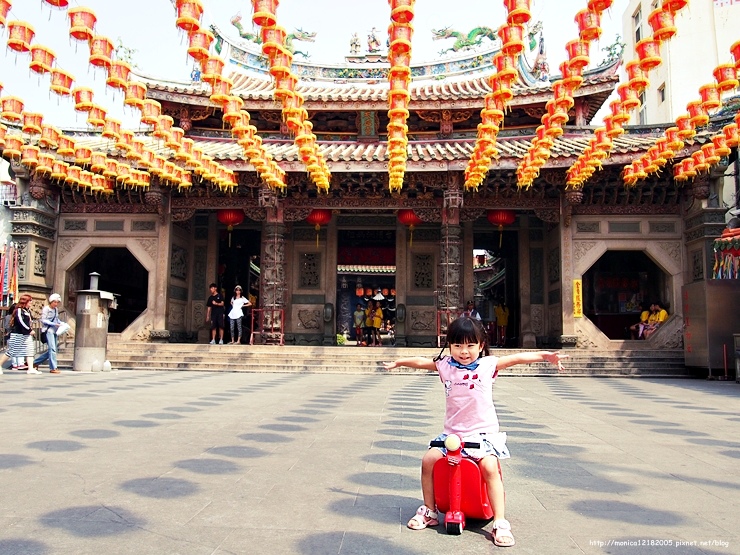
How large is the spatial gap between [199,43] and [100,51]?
1561mm

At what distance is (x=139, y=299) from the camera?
67.7ft

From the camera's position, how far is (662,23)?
24.0 ft

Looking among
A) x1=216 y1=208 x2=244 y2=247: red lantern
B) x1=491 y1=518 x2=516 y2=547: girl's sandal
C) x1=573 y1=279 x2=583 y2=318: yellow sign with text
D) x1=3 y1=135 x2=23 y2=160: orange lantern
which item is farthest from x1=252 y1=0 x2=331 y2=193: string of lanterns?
x1=573 y1=279 x2=583 y2=318: yellow sign with text

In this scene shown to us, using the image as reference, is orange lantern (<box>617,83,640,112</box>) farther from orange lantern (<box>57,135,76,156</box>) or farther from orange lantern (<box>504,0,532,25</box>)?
orange lantern (<box>57,135,76,156</box>)

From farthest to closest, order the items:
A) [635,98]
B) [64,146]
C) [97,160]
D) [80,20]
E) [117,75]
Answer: [97,160] → [64,146] → [635,98] → [117,75] → [80,20]

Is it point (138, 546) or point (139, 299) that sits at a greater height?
point (139, 299)

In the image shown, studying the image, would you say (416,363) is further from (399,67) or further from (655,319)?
(655,319)

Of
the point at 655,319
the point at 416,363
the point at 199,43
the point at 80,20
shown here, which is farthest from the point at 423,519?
the point at 655,319

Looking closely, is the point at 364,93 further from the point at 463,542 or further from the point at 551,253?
the point at 463,542

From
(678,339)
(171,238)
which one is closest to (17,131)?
(171,238)

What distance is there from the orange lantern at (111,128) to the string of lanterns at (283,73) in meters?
2.97

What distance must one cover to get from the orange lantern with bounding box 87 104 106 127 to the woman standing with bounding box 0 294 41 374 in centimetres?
362

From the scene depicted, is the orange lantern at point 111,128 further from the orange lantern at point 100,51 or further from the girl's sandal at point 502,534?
the girl's sandal at point 502,534

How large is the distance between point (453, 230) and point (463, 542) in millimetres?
12997
